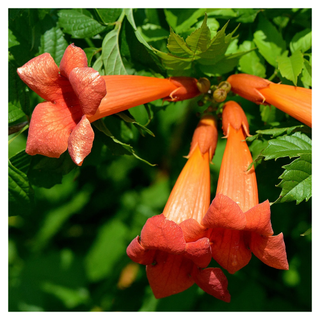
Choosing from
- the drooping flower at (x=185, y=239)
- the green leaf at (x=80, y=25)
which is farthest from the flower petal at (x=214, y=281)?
the green leaf at (x=80, y=25)

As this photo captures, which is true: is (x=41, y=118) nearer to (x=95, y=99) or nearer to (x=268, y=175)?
(x=95, y=99)

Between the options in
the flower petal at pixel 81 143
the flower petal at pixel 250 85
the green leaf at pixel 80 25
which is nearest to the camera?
the flower petal at pixel 81 143

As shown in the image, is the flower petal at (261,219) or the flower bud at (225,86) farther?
the flower bud at (225,86)

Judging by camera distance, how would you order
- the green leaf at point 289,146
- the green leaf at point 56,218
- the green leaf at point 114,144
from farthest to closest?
the green leaf at point 56,218
the green leaf at point 114,144
the green leaf at point 289,146

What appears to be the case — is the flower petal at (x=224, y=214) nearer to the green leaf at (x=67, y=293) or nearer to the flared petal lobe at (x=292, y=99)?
the flared petal lobe at (x=292, y=99)

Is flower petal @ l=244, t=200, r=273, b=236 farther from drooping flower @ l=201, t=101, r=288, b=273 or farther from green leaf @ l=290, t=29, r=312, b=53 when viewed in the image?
green leaf @ l=290, t=29, r=312, b=53

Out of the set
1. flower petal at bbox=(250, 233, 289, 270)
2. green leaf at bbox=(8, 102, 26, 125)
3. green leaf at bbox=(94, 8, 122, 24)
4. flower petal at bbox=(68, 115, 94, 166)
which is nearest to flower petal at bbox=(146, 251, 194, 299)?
flower petal at bbox=(250, 233, 289, 270)

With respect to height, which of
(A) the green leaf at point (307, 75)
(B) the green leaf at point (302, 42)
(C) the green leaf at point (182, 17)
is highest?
(C) the green leaf at point (182, 17)

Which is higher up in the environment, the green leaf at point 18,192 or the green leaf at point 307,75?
the green leaf at point 307,75
